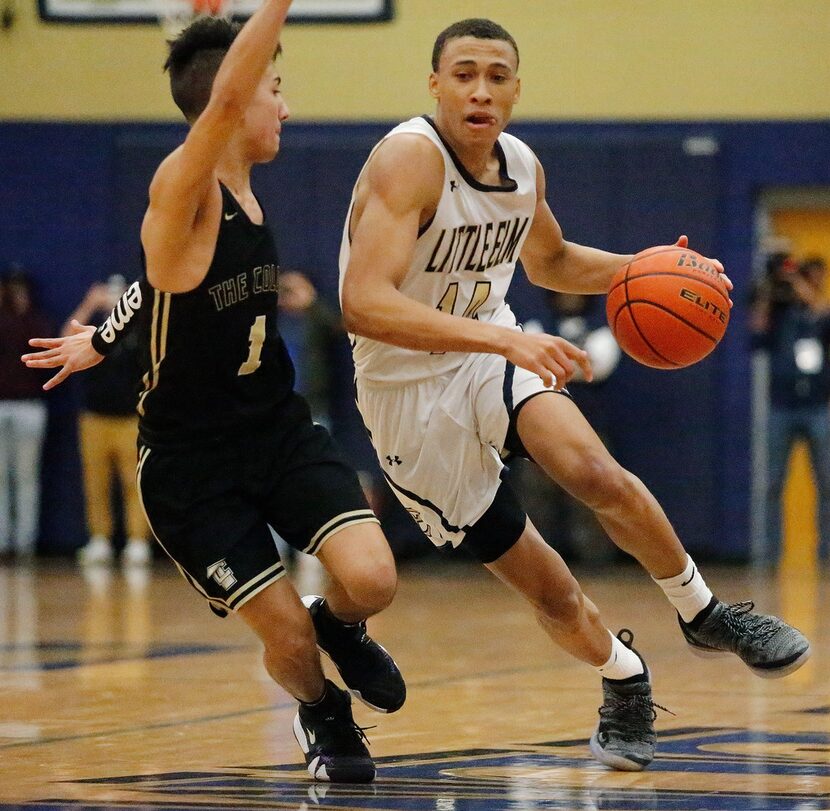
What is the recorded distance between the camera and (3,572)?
1183 cm

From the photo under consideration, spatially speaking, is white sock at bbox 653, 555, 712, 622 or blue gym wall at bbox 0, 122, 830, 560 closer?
white sock at bbox 653, 555, 712, 622

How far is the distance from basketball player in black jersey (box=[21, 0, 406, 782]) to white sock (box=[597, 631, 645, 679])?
792 mm

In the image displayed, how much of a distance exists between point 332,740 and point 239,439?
864 millimetres

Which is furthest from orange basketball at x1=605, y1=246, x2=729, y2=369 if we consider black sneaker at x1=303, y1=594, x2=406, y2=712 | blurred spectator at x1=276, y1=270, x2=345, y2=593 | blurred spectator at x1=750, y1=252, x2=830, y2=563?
blurred spectator at x1=276, y1=270, x2=345, y2=593

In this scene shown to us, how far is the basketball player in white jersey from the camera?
450 centimetres

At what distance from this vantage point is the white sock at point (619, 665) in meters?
4.88

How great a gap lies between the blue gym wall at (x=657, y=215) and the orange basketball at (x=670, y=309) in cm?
744

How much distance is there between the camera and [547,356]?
4.04 meters

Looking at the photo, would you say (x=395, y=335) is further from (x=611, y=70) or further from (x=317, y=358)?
(x=611, y=70)

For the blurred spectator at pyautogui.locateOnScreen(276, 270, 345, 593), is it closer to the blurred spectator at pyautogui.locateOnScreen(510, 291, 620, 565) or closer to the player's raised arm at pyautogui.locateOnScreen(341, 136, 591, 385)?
the blurred spectator at pyautogui.locateOnScreen(510, 291, 620, 565)

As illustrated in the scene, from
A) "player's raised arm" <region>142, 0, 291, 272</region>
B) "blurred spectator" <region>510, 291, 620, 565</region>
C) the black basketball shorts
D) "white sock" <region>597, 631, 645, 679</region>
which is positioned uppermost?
"player's raised arm" <region>142, 0, 291, 272</region>

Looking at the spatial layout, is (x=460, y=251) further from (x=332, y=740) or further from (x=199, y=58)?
(x=332, y=740)

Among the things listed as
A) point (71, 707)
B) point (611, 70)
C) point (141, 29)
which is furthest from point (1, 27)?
point (71, 707)

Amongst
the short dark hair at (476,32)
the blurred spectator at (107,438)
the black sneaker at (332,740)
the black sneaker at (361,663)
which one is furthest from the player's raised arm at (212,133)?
the blurred spectator at (107,438)
